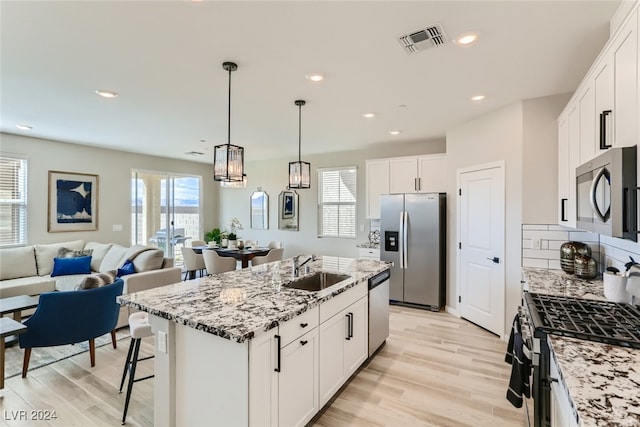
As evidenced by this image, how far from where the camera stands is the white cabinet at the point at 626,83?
4.52 feet

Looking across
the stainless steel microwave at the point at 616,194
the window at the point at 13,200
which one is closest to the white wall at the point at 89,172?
the window at the point at 13,200

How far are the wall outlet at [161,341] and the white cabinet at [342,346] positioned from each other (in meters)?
0.99

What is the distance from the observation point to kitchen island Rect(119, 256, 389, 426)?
5.24 feet

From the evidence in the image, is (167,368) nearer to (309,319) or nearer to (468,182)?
(309,319)

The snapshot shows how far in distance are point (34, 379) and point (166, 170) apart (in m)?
5.13

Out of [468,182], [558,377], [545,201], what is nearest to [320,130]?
[468,182]

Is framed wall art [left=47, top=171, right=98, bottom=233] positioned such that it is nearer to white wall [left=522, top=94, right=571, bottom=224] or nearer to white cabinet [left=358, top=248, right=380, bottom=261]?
white cabinet [left=358, top=248, right=380, bottom=261]

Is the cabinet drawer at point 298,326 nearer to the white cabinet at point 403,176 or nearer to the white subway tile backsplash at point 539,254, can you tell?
the white subway tile backsplash at point 539,254

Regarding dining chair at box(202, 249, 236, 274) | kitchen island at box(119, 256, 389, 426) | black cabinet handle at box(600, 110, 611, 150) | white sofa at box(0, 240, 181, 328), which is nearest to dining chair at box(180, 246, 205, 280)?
dining chair at box(202, 249, 236, 274)

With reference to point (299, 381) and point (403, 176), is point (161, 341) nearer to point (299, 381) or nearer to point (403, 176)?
point (299, 381)

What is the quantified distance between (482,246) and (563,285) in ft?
4.98

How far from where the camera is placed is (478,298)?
401 cm

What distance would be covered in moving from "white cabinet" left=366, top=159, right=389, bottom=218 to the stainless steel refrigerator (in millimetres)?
509

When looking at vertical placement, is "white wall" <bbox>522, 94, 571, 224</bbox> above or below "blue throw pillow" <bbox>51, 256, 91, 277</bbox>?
above
